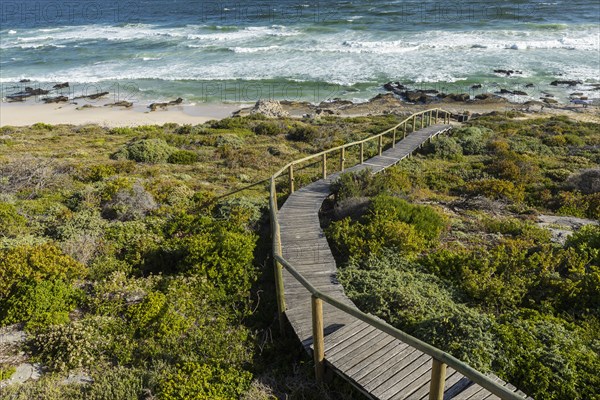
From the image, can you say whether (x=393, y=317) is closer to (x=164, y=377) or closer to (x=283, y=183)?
(x=164, y=377)

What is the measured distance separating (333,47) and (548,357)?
5248 cm

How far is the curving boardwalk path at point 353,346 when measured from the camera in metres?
5.06

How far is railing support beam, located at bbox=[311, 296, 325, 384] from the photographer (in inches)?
213

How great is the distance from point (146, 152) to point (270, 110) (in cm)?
1571

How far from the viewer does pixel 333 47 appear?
5366 centimetres

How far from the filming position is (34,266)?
7.71 m

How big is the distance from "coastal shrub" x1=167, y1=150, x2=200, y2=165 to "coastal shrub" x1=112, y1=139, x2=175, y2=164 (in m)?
0.28

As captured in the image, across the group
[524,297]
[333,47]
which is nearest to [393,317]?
[524,297]

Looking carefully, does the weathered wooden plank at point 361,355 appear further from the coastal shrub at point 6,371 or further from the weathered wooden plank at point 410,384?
the coastal shrub at point 6,371

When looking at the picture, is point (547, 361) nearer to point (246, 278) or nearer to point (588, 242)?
point (588, 242)

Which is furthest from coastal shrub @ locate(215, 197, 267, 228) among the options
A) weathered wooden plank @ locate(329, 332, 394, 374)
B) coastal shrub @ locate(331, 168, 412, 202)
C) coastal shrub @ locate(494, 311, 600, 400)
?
coastal shrub @ locate(494, 311, 600, 400)

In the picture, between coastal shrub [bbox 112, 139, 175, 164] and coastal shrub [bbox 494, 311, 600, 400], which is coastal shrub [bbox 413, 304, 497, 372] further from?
coastal shrub [bbox 112, 139, 175, 164]

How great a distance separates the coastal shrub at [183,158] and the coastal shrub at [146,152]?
0.28m

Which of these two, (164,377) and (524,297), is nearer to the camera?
(164,377)
